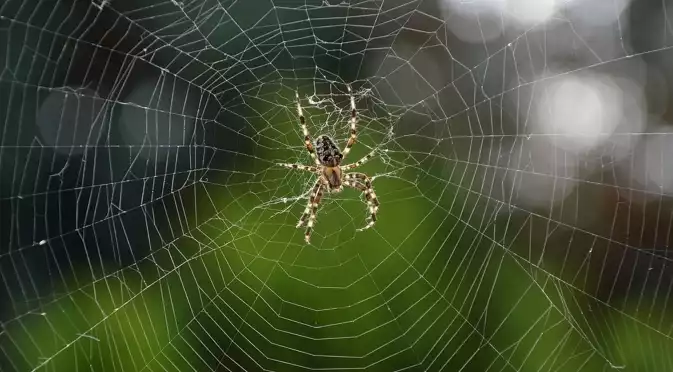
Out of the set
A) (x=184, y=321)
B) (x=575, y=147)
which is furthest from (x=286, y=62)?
(x=575, y=147)

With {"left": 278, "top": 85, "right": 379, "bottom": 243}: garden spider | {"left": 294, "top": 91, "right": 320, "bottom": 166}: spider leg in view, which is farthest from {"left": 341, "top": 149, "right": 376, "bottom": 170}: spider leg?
{"left": 294, "top": 91, "right": 320, "bottom": 166}: spider leg

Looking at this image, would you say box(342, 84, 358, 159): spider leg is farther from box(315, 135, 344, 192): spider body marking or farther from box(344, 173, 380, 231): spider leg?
box(344, 173, 380, 231): spider leg

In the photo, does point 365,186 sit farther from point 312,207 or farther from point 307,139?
point 307,139

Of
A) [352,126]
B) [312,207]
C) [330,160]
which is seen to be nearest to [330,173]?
[330,160]

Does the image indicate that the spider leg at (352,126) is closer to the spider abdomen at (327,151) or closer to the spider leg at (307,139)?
the spider abdomen at (327,151)

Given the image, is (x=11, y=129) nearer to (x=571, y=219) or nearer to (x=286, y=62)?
(x=286, y=62)

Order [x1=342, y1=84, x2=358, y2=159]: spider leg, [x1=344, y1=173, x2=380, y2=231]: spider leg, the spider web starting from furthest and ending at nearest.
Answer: [x1=344, y1=173, x2=380, y2=231]: spider leg
the spider web
[x1=342, y1=84, x2=358, y2=159]: spider leg

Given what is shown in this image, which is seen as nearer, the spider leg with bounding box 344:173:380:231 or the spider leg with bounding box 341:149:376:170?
the spider leg with bounding box 341:149:376:170
